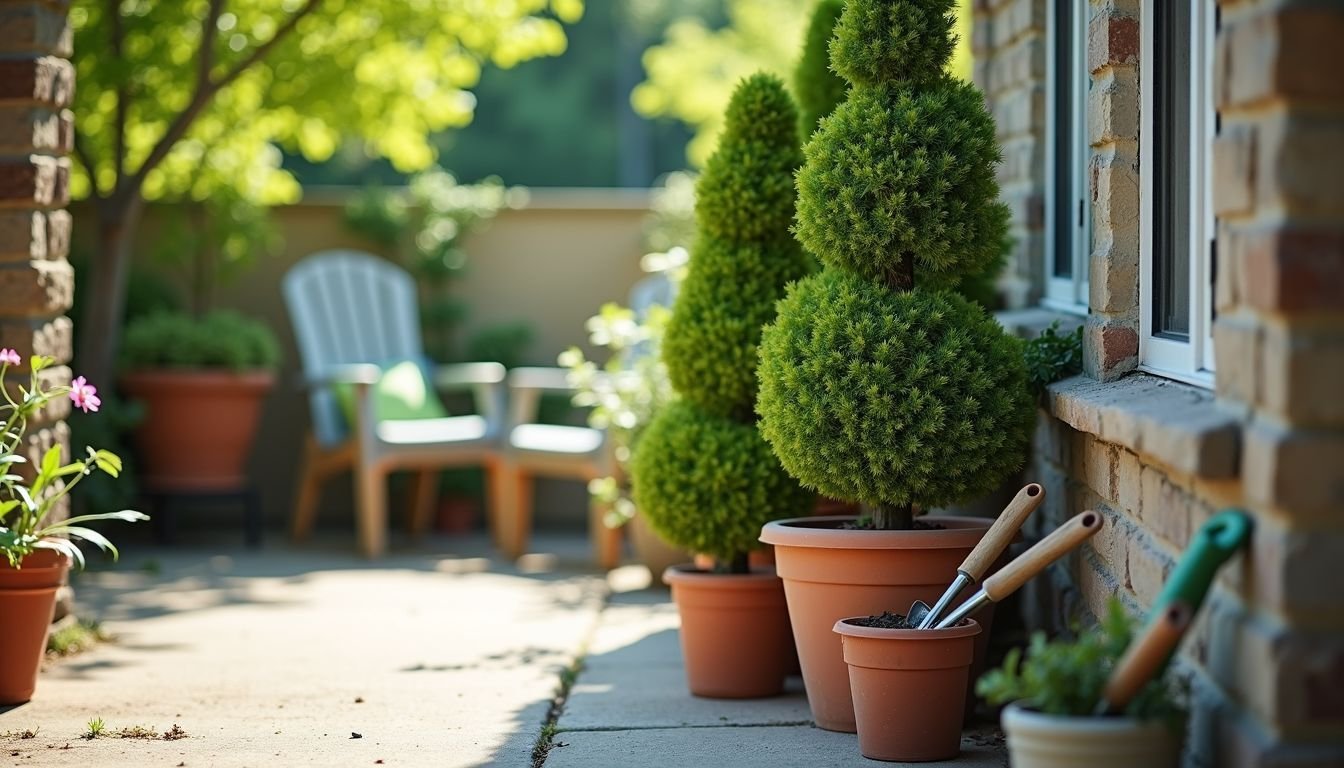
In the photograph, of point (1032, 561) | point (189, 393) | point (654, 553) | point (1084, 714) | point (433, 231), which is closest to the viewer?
point (1084, 714)

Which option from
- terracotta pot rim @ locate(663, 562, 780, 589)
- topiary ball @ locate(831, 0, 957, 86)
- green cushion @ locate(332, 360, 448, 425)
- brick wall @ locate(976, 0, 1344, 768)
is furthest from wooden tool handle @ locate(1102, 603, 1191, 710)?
green cushion @ locate(332, 360, 448, 425)

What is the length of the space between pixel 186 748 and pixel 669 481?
1261mm

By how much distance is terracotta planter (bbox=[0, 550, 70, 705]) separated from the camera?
11.9 feet

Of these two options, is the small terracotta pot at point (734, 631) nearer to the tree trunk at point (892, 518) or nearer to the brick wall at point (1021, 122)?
the tree trunk at point (892, 518)

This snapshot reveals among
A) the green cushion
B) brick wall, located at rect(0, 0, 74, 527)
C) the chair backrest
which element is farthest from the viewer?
the chair backrest

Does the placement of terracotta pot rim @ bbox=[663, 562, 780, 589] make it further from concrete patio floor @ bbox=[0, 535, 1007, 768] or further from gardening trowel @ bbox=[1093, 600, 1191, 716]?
gardening trowel @ bbox=[1093, 600, 1191, 716]

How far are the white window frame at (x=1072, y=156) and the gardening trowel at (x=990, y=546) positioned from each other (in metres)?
1.01

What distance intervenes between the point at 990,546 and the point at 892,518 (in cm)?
33

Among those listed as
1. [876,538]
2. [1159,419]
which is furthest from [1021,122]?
[1159,419]

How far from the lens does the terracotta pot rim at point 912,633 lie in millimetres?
2957

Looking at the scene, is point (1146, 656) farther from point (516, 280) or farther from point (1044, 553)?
point (516, 280)

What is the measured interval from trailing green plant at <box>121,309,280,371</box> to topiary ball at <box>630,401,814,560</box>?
11.3 ft

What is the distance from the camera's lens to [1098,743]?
7.14 ft

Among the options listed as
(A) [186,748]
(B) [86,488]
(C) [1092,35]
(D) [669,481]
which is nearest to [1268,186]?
(C) [1092,35]
